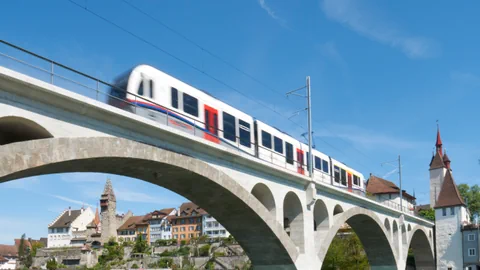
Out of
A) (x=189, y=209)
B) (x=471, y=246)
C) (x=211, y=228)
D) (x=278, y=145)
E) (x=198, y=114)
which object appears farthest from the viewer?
(x=189, y=209)

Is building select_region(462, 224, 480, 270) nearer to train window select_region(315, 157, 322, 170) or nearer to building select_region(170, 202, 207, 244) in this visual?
train window select_region(315, 157, 322, 170)

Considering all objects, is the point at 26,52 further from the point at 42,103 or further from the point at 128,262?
the point at 128,262

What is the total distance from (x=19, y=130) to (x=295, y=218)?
18.6 meters

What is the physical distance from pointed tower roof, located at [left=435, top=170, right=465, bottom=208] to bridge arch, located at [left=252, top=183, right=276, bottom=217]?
49504 millimetres

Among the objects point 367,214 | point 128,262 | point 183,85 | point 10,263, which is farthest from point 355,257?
point 10,263

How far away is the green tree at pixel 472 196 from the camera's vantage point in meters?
95.6

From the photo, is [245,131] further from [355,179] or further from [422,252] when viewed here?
[422,252]

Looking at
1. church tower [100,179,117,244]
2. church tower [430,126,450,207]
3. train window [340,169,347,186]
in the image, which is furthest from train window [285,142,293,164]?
church tower [100,179,117,244]

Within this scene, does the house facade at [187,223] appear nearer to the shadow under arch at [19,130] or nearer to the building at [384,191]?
the building at [384,191]

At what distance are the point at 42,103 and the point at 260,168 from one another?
13.7 meters

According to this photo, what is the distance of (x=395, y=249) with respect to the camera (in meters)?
49.8

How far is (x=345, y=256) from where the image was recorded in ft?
197

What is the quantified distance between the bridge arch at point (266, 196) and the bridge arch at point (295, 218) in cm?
186

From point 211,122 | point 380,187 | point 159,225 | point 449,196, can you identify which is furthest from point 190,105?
point 159,225
